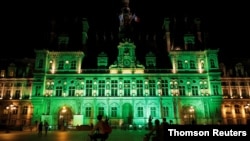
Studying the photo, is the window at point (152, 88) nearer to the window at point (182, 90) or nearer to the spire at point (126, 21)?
the window at point (182, 90)


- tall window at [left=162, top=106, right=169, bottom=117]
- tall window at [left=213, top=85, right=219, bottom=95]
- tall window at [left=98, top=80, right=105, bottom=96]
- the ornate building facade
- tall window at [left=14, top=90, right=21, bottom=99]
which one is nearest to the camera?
the ornate building facade

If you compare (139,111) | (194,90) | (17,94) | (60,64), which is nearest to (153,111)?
(139,111)

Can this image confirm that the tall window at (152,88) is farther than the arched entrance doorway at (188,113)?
Yes

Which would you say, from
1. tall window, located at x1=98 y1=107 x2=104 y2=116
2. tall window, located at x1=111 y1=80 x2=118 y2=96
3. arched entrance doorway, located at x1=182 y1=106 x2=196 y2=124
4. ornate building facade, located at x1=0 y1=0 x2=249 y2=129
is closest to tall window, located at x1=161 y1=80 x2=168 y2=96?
ornate building facade, located at x1=0 y1=0 x2=249 y2=129

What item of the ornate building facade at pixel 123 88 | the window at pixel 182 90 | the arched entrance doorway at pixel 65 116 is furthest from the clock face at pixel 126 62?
the arched entrance doorway at pixel 65 116

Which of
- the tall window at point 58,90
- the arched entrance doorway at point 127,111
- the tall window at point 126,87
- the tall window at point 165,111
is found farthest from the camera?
the tall window at point 126,87

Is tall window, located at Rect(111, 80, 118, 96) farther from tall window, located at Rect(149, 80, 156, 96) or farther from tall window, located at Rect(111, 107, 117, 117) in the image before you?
tall window, located at Rect(149, 80, 156, 96)

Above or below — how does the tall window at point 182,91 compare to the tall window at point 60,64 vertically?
below

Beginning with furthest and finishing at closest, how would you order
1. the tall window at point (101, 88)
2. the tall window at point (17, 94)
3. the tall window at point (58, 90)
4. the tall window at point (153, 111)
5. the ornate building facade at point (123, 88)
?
the tall window at point (17, 94) < the tall window at point (101, 88) < the tall window at point (58, 90) < the tall window at point (153, 111) < the ornate building facade at point (123, 88)

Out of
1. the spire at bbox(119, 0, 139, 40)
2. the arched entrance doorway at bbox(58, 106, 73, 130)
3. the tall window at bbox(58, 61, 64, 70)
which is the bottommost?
the arched entrance doorway at bbox(58, 106, 73, 130)

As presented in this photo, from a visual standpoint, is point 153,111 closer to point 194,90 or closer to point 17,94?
point 194,90

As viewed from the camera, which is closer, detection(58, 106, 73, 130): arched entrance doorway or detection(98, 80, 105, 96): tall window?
detection(58, 106, 73, 130): arched entrance doorway

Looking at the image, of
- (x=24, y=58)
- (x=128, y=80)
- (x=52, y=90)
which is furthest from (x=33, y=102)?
(x=128, y=80)

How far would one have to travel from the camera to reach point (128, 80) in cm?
4262
